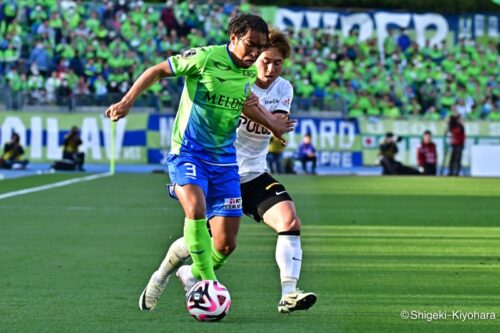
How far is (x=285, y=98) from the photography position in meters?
9.75

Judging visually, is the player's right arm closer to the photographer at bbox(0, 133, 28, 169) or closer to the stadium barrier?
the photographer at bbox(0, 133, 28, 169)

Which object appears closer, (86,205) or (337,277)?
(337,277)

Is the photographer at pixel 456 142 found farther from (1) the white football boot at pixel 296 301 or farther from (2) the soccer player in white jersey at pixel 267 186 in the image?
(1) the white football boot at pixel 296 301

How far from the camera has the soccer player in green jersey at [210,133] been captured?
840 cm

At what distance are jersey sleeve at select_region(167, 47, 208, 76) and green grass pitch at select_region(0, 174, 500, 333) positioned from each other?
5.47ft

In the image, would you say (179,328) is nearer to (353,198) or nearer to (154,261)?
(154,261)

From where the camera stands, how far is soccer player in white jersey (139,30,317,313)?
29.7 ft

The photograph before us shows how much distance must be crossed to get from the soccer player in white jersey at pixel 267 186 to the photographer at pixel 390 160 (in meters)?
27.5

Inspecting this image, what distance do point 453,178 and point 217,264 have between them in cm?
2796

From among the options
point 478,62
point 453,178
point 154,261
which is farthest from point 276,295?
point 478,62

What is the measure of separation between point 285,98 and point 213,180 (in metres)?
1.29

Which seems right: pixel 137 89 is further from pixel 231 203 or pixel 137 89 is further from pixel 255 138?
pixel 255 138

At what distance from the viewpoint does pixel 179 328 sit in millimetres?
7961

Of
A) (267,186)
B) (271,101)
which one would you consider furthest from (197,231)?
(271,101)
